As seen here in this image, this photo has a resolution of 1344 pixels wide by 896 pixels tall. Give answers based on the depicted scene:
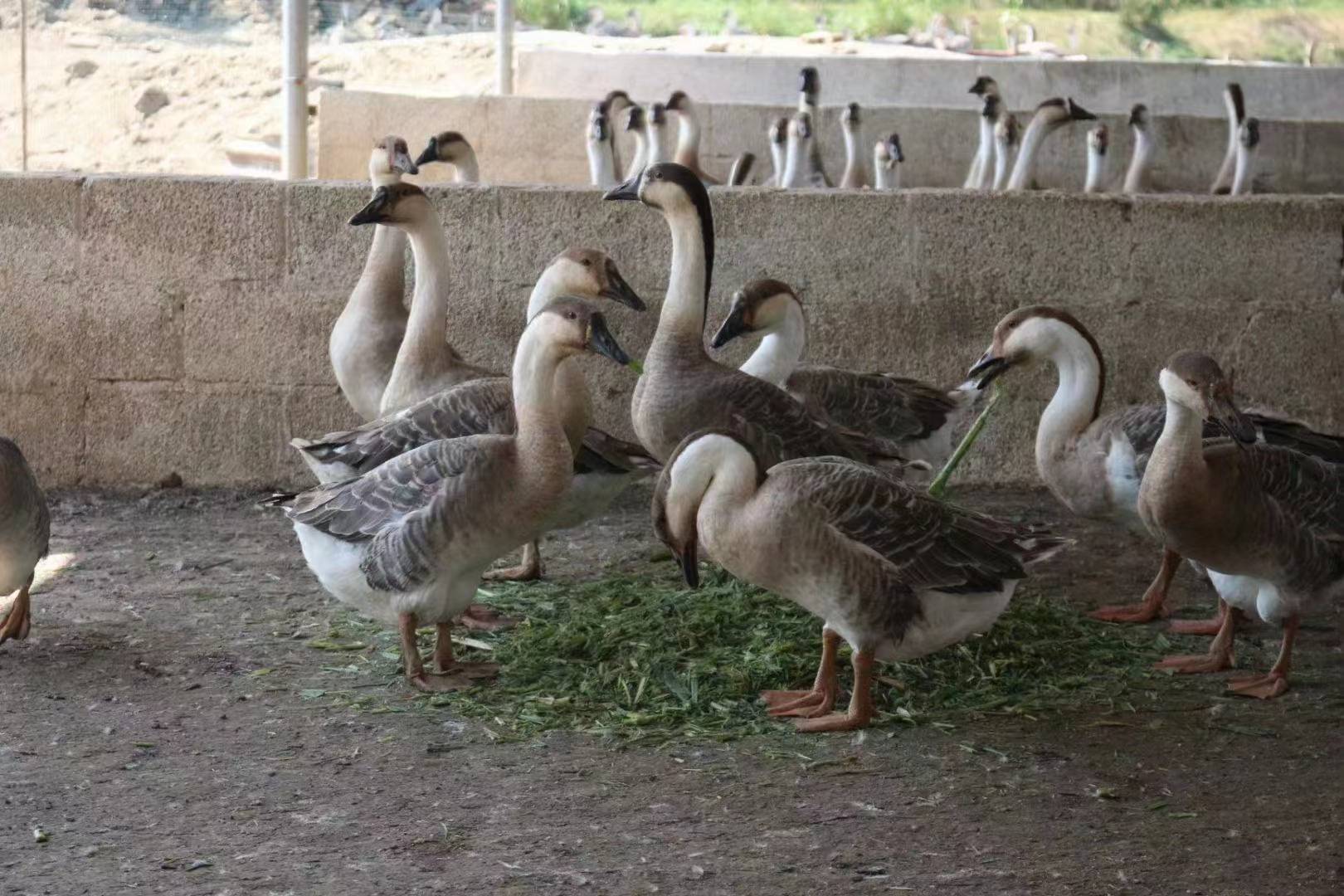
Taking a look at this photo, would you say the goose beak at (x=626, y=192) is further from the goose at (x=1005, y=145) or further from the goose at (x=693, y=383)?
the goose at (x=1005, y=145)

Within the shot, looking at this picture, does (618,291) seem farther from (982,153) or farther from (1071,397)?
(982,153)

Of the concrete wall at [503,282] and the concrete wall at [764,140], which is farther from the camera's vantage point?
the concrete wall at [764,140]

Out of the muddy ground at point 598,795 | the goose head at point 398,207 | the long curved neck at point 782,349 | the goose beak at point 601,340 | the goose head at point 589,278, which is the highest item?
the goose head at point 398,207

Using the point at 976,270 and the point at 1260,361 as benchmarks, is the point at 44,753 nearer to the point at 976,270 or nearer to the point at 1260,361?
the point at 976,270

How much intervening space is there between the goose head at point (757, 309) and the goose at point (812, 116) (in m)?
7.94

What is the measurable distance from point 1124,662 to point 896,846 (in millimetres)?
1931

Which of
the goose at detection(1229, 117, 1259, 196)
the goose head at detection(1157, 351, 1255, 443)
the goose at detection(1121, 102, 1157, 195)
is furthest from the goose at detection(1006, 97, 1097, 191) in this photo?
the goose head at detection(1157, 351, 1255, 443)

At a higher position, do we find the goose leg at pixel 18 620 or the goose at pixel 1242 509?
the goose at pixel 1242 509

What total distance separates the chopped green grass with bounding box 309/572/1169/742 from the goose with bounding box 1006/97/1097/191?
323 inches

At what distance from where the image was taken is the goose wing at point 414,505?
5.24 meters

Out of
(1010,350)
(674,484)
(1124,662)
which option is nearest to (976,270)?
(1010,350)

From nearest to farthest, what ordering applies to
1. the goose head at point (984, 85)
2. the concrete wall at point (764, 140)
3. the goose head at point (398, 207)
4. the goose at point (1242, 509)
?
the goose at point (1242, 509), the goose head at point (398, 207), the concrete wall at point (764, 140), the goose head at point (984, 85)

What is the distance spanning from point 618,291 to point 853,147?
9252mm

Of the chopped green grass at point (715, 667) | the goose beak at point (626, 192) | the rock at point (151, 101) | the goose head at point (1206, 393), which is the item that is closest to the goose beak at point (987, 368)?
the chopped green grass at point (715, 667)
